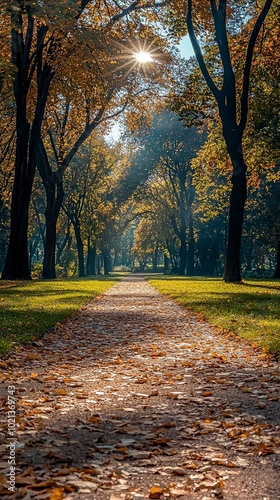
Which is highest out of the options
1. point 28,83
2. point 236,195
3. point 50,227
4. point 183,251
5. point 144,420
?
point 28,83

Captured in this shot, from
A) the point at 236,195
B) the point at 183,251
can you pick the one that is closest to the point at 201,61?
the point at 236,195

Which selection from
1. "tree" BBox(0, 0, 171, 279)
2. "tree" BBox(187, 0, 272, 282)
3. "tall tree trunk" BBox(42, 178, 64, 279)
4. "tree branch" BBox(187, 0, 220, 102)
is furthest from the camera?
"tall tree trunk" BBox(42, 178, 64, 279)

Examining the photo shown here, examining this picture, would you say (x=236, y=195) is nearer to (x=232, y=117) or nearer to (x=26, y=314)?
(x=232, y=117)

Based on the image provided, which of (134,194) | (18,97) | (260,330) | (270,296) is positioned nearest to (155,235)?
(134,194)

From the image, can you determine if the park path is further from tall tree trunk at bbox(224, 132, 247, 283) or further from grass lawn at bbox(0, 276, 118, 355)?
tall tree trunk at bbox(224, 132, 247, 283)

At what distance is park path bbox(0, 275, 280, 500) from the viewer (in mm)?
3836

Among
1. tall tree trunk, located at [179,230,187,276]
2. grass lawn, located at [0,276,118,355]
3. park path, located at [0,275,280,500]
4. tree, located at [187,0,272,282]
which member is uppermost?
tree, located at [187,0,272,282]

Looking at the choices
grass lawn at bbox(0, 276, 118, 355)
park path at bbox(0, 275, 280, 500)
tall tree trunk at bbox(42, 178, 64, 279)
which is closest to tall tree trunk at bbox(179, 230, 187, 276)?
tall tree trunk at bbox(42, 178, 64, 279)

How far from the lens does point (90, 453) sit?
4.43m

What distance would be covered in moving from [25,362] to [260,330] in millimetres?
4587

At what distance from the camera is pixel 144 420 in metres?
5.39

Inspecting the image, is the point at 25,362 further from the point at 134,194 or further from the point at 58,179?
the point at 134,194

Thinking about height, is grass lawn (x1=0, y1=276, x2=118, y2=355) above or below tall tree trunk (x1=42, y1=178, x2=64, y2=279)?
below

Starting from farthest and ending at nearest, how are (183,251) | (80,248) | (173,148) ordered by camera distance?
(183,251)
(80,248)
(173,148)
